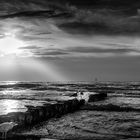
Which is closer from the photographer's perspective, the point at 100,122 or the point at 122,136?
the point at 122,136

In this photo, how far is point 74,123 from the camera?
1612 centimetres

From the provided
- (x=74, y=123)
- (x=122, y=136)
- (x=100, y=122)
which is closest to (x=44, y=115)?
(x=74, y=123)

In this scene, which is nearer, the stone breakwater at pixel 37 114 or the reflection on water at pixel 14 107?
the stone breakwater at pixel 37 114

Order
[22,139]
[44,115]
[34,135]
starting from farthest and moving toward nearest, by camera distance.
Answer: [44,115], [34,135], [22,139]

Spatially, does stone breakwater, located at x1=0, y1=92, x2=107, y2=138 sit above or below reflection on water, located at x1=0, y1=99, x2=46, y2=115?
above

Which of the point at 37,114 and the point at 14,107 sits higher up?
the point at 37,114

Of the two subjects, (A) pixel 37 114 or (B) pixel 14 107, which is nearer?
(A) pixel 37 114

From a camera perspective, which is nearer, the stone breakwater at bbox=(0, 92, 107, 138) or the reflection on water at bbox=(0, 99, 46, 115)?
the stone breakwater at bbox=(0, 92, 107, 138)

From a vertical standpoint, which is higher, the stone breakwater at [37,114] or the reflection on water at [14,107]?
the stone breakwater at [37,114]

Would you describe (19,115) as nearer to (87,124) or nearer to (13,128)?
(13,128)

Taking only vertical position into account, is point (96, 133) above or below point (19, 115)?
below

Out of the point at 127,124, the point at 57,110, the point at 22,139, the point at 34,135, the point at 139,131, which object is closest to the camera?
the point at 22,139

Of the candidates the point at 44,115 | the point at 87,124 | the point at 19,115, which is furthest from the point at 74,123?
the point at 19,115

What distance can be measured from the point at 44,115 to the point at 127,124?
583 cm
